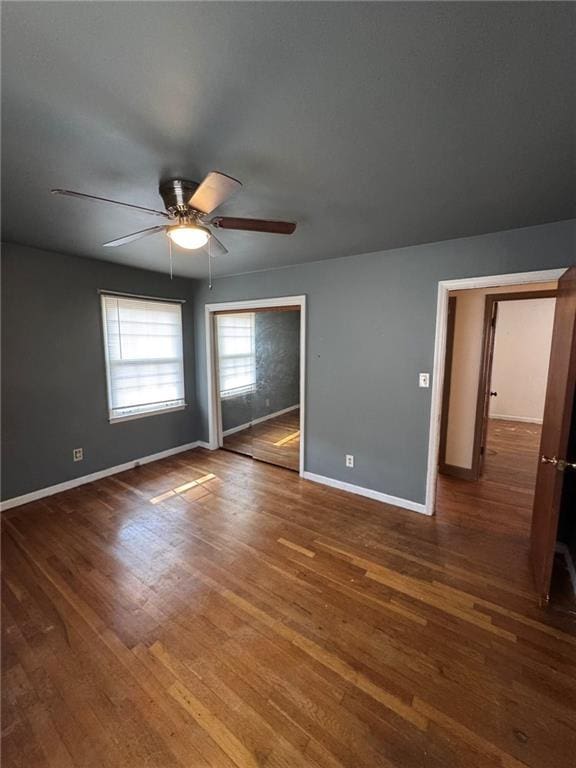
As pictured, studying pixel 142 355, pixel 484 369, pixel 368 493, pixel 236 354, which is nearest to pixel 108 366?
pixel 142 355

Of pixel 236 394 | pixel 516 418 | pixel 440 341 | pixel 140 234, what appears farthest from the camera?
pixel 516 418

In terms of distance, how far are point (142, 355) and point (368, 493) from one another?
10.0 ft

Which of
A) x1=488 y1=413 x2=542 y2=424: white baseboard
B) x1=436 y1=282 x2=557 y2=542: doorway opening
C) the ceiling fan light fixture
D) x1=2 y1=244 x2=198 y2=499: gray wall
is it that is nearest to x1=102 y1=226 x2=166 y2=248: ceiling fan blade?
the ceiling fan light fixture

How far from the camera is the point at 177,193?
1.63m

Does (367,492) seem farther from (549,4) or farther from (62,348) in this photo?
(62,348)

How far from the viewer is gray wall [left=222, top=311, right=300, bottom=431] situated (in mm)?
4891

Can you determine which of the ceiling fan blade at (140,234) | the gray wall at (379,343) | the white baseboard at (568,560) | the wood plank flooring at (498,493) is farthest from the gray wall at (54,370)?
the white baseboard at (568,560)

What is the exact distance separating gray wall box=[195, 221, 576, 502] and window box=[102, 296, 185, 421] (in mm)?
1517

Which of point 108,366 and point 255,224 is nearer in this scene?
point 255,224

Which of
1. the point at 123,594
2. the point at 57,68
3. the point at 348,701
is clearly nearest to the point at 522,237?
the point at 57,68

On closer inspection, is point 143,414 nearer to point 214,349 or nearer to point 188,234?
point 214,349

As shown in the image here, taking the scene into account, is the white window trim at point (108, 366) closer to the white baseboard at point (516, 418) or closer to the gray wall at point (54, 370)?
the gray wall at point (54, 370)

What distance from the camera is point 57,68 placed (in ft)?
3.21

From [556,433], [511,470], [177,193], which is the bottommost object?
[511,470]
